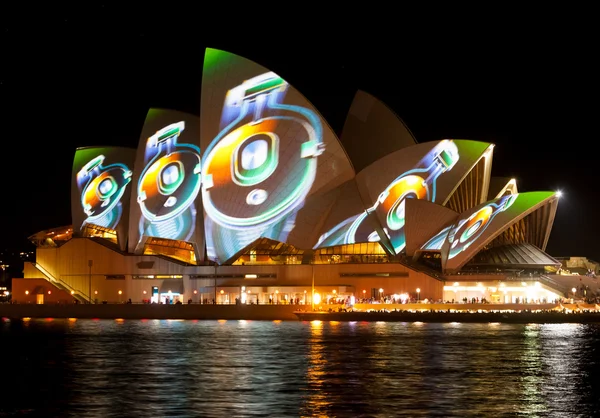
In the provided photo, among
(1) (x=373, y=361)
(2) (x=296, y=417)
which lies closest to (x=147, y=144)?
(1) (x=373, y=361)

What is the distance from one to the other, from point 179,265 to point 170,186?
5935 mm

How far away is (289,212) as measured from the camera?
71.6 metres

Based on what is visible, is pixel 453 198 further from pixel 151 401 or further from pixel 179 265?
pixel 151 401

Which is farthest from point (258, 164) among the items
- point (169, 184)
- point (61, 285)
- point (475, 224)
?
point (61, 285)

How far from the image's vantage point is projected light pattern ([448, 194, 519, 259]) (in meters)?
67.8

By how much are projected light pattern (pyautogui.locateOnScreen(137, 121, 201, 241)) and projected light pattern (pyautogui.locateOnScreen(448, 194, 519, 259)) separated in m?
18.2

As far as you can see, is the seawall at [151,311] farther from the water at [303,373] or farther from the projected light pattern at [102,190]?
the water at [303,373]

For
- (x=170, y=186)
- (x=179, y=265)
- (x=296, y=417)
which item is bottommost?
(x=296, y=417)

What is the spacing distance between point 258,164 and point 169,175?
8.12 metres

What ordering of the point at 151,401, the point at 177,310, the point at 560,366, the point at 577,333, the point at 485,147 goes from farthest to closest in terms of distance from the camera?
the point at 177,310, the point at 485,147, the point at 577,333, the point at 560,366, the point at 151,401

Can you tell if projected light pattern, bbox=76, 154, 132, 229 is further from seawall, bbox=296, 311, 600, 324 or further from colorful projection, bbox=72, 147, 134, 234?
seawall, bbox=296, 311, 600, 324

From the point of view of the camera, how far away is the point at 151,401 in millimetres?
29656

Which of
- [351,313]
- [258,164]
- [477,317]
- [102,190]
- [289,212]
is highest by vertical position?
[258,164]

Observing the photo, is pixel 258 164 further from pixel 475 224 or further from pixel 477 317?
pixel 477 317
